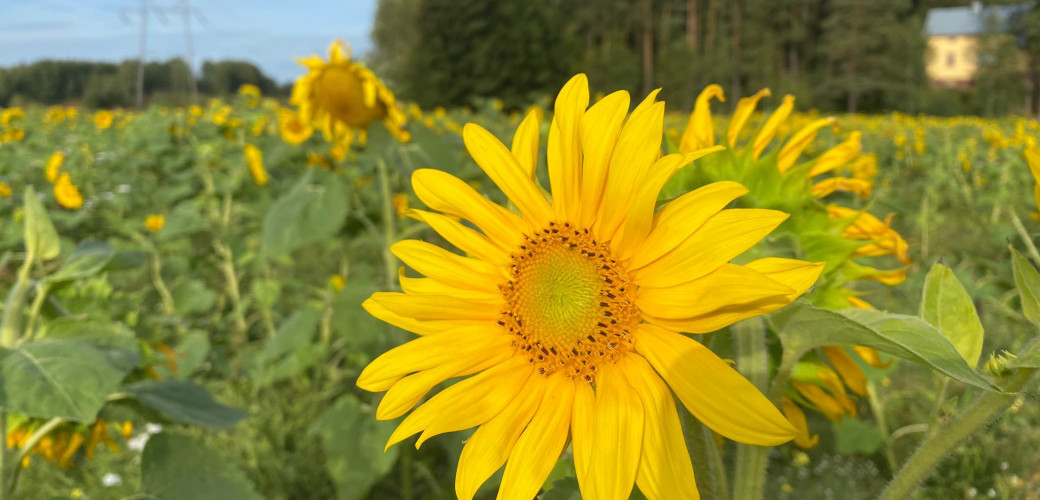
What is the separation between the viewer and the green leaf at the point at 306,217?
5.93 feet

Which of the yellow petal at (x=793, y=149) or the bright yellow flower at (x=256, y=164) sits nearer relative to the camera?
the yellow petal at (x=793, y=149)

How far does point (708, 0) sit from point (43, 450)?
2806 cm

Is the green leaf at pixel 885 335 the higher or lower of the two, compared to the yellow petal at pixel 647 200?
lower

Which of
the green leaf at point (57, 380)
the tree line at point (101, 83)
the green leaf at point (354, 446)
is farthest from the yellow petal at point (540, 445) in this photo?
the tree line at point (101, 83)

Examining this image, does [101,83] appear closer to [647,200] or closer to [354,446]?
[354,446]

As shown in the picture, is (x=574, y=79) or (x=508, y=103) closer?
(x=574, y=79)

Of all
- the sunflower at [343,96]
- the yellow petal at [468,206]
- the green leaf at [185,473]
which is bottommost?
the green leaf at [185,473]

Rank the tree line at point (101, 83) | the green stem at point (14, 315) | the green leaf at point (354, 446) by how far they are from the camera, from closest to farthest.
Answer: the green stem at point (14, 315) < the green leaf at point (354, 446) < the tree line at point (101, 83)

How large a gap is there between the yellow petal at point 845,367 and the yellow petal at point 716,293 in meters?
0.26

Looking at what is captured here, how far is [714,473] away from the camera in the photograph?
50 cm

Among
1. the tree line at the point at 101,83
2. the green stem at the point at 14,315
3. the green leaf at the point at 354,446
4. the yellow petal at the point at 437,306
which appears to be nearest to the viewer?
the yellow petal at the point at 437,306

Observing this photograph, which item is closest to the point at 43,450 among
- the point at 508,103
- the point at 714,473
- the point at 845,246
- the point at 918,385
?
the point at 714,473

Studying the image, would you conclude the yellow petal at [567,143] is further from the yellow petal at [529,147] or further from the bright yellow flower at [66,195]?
the bright yellow flower at [66,195]

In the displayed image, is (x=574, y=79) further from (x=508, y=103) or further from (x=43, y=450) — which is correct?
(x=508, y=103)
